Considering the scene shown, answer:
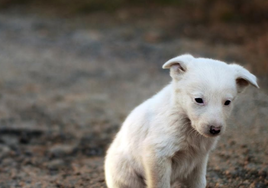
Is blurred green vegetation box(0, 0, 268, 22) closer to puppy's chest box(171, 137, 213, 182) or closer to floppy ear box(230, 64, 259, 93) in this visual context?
floppy ear box(230, 64, 259, 93)

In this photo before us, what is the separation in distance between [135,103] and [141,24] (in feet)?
24.3

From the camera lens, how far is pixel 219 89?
13.5 ft

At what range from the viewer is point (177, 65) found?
179 inches

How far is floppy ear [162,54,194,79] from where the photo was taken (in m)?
4.46

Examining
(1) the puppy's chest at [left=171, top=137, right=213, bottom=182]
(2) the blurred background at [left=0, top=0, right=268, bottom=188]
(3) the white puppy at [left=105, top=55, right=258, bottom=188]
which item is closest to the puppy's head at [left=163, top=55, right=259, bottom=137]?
(3) the white puppy at [left=105, top=55, right=258, bottom=188]

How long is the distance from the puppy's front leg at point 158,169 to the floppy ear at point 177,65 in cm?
84

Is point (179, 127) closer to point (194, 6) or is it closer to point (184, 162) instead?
point (184, 162)

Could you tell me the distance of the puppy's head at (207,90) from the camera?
4102mm

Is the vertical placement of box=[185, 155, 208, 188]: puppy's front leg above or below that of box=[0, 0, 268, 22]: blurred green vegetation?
below

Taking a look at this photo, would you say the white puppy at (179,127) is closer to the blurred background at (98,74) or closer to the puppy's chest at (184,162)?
the puppy's chest at (184,162)

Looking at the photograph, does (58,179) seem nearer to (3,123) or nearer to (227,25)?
(3,123)

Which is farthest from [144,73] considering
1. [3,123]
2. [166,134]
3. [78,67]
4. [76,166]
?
[166,134]

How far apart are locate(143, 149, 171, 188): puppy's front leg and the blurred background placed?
1.54 meters

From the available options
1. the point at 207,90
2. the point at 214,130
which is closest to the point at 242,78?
the point at 207,90
